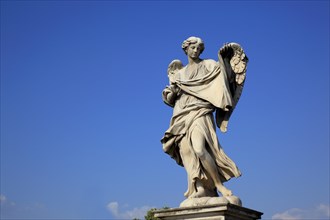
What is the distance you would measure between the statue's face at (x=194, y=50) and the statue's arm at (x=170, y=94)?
0.80 metres

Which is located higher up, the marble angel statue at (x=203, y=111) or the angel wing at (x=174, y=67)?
the angel wing at (x=174, y=67)

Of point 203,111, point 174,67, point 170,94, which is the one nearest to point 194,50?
point 174,67

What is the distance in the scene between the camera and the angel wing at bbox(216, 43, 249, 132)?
453 inches

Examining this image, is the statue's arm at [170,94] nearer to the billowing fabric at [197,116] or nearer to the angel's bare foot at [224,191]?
the billowing fabric at [197,116]

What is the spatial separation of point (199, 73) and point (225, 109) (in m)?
1.10

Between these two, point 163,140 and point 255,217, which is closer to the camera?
point 255,217

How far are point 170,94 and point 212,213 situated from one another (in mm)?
3040

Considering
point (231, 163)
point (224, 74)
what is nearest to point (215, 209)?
point (231, 163)

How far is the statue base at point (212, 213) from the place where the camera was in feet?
32.5

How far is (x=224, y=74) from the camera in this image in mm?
11445

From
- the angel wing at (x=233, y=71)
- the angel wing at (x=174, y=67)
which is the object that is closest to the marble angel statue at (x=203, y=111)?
the angel wing at (x=233, y=71)

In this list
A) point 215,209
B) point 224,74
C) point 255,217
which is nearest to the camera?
point 215,209

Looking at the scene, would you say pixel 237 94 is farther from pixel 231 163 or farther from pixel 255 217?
pixel 255 217

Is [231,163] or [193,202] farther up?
[231,163]
